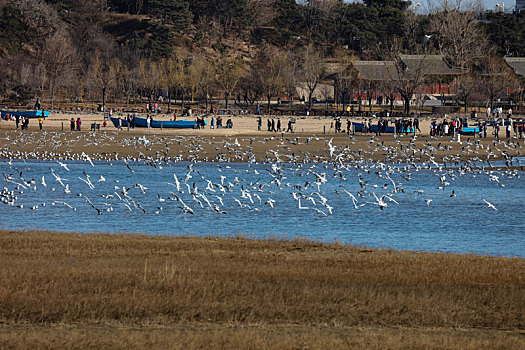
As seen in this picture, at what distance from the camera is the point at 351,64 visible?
429 feet

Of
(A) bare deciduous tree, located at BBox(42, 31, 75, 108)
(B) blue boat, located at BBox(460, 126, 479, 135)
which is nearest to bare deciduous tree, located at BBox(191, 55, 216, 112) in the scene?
(A) bare deciduous tree, located at BBox(42, 31, 75, 108)

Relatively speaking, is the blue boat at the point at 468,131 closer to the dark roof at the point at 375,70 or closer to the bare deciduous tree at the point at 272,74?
the bare deciduous tree at the point at 272,74

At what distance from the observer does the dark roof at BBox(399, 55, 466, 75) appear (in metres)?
128

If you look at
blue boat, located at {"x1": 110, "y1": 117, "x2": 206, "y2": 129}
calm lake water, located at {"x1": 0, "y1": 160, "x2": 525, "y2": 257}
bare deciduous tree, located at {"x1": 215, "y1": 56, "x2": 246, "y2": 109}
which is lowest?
calm lake water, located at {"x1": 0, "y1": 160, "x2": 525, "y2": 257}

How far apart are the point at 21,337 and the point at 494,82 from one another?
117m

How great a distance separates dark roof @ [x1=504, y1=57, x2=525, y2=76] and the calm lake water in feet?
290

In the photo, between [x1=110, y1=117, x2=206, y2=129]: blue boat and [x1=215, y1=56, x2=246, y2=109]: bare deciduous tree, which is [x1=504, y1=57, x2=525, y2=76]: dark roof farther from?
[x1=110, y1=117, x2=206, y2=129]: blue boat

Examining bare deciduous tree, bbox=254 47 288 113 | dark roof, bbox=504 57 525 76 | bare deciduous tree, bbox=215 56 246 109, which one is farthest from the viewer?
dark roof, bbox=504 57 525 76

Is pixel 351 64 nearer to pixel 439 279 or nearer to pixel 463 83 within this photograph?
pixel 463 83

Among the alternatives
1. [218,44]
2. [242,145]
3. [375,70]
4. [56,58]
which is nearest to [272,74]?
[375,70]

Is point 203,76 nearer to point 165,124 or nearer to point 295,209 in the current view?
point 165,124

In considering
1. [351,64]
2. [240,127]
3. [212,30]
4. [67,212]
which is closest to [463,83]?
[351,64]

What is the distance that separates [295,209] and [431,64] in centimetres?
10034

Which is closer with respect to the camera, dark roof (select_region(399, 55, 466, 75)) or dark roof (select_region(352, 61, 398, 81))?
dark roof (select_region(352, 61, 398, 81))
